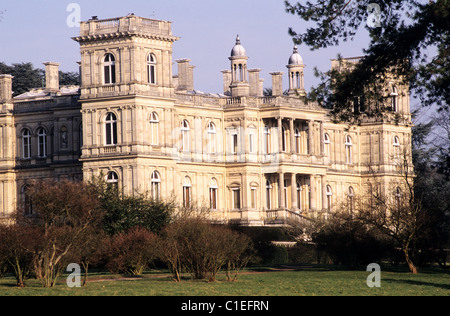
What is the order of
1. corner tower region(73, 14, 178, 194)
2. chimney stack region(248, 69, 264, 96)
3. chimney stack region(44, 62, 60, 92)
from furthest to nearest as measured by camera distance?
1. chimney stack region(248, 69, 264, 96)
2. chimney stack region(44, 62, 60, 92)
3. corner tower region(73, 14, 178, 194)

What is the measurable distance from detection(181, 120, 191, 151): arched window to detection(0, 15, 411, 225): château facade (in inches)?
2.5

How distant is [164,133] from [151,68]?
392 cm

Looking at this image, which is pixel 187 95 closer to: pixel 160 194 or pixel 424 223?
pixel 160 194

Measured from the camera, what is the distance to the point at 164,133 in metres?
74.0

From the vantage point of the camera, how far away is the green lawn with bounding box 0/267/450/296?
40.3m

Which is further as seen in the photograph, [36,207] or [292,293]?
[36,207]

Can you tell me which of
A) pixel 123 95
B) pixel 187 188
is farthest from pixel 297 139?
pixel 123 95

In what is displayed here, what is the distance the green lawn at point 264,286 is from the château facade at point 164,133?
20704mm

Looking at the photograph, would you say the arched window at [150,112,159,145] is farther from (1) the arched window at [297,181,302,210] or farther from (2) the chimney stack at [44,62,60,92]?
(1) the arched window at [297,181,302,210]

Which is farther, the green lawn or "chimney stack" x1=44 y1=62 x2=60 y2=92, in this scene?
"chimney stack" x1=44 y1=62 x2=60 y2=92

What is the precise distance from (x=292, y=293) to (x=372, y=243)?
715 inches

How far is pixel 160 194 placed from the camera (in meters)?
72.9

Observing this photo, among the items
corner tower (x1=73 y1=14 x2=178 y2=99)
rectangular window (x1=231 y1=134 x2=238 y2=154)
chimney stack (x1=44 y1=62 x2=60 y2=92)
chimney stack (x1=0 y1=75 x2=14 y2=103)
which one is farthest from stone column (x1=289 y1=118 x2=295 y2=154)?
chimney stack (x1=0 y1=75 x2=14 y2=103)
